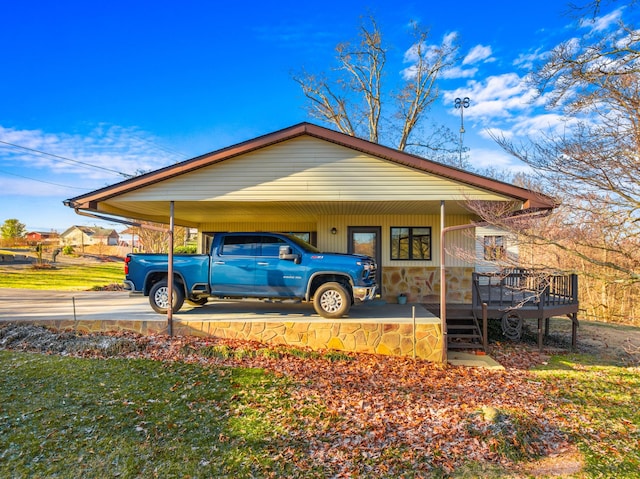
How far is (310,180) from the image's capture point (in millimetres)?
8141

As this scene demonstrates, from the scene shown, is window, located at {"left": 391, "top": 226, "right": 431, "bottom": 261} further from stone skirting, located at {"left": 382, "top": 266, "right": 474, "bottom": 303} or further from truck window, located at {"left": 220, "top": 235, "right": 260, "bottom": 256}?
truck window, located at {"left": 220, "top": 235, "right": 260, "bottom": 256}

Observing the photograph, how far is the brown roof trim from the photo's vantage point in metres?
7.67

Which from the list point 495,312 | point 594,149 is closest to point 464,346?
point 495,312

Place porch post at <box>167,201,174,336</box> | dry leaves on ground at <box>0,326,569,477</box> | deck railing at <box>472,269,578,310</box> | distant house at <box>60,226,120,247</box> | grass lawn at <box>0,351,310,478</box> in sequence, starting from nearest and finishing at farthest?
grass lawn at <box>0,351,310,478</box> → dry leaves on ground at <box>0,326,569,477</box> → porch post at <box>167,201,174,336</box> → deck railing at <box>472,269,578,310</box> → distant house at <box>60,226,120,247</box>

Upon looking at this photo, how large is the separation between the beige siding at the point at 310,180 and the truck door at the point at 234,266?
3.88 feet

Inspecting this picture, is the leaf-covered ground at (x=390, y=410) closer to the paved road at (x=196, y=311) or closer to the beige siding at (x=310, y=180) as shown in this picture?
the paved road at (x=196, y=311)

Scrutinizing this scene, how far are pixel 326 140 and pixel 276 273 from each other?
10.4 ft

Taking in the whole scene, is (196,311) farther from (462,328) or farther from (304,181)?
(462,328)

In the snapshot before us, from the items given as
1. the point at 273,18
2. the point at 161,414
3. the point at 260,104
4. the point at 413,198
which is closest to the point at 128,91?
the point at 260,104

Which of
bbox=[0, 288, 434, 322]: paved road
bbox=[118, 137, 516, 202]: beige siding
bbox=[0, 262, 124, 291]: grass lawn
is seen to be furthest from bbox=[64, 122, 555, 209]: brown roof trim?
bbox=[0, 262, 124, 291]: grass lawn

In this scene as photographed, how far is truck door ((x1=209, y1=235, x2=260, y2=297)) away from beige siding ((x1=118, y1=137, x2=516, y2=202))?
1184 millimetres

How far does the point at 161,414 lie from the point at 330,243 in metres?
8.05

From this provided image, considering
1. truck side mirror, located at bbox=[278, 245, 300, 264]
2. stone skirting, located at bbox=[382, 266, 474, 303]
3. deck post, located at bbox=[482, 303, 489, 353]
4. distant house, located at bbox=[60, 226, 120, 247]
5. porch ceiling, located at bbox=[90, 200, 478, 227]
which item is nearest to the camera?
truck side mirror, located at bbox=[278, 245, 300, 264]

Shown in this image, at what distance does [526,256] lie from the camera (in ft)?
27.9
